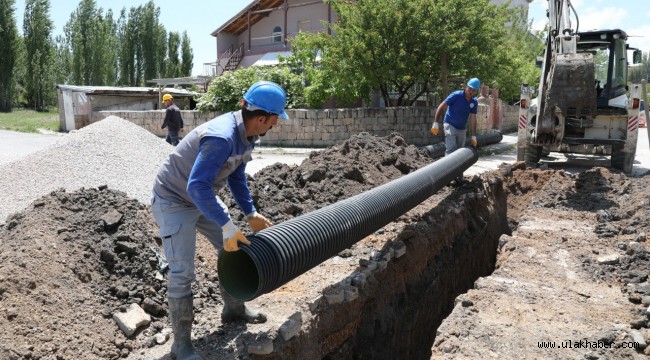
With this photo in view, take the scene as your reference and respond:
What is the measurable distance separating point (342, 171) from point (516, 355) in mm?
4364

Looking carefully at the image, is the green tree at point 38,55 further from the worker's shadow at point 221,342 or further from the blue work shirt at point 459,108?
the worker's shadow at point 221,342

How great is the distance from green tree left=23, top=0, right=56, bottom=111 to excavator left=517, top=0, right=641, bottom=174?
41542 mm

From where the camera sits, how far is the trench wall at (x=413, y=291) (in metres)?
4.26

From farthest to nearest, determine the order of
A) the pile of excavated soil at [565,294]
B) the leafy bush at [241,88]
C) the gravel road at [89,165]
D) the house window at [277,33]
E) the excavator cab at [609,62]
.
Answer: the house window at [277,33]
the leafy bush at [241,88]
the excavator cab at [609,62]
the gravel road at [89,165]
the pile of excavated soil at [565,294]

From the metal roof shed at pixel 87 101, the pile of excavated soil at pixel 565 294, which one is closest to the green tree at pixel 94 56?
the metal roof shed at pixel 87 101

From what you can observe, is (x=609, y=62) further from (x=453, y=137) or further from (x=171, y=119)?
(x=171, y=119)

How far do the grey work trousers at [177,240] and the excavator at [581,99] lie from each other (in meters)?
7.01

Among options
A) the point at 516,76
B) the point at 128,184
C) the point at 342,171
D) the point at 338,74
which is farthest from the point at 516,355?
the point at 516,76

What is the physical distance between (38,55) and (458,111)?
1685 inches

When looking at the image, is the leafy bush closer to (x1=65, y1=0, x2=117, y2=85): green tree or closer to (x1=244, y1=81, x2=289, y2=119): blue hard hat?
(x1=244, y1=81, x2=289, y2=119): blue hard hat

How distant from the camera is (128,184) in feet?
20.5

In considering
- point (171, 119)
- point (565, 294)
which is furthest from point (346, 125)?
point (565, 294)

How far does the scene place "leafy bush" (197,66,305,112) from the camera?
1869 cm

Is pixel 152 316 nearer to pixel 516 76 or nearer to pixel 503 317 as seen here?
pixel 503 317
